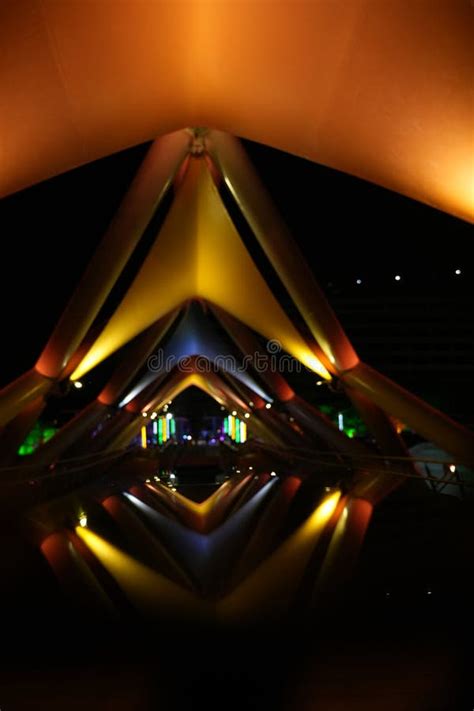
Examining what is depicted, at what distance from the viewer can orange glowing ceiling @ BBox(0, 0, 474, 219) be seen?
5.45 metres

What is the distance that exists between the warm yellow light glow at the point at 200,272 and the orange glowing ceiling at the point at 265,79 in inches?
214

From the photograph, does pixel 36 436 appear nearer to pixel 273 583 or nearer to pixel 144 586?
pixel 144 586

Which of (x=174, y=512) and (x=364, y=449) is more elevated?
(x=364, y=449)

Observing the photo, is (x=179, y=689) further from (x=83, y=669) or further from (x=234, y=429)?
(x=234, y=429)

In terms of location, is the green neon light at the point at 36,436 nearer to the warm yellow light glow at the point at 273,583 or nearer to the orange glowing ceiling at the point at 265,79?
the orange glowing ceiling at the point at 265,79

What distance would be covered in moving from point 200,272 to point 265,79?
10832mm

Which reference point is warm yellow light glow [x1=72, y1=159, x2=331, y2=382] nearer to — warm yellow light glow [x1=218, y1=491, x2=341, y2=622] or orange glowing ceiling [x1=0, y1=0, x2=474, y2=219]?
orange glowing ceiling [x1=0, y1=0, x2=474, y2=219]

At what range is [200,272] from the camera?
1773 centimetres

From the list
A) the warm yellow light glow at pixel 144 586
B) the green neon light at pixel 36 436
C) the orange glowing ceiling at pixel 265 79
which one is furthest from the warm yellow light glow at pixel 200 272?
the green neon light at pixel 36 436

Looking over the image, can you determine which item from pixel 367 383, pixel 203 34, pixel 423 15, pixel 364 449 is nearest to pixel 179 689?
pixel 423 15

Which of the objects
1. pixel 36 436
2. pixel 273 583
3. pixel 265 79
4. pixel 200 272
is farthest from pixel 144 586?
pixel 36 436

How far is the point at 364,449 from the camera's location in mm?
15945

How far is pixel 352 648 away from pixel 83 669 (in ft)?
3.22

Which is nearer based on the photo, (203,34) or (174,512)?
(203,34)
